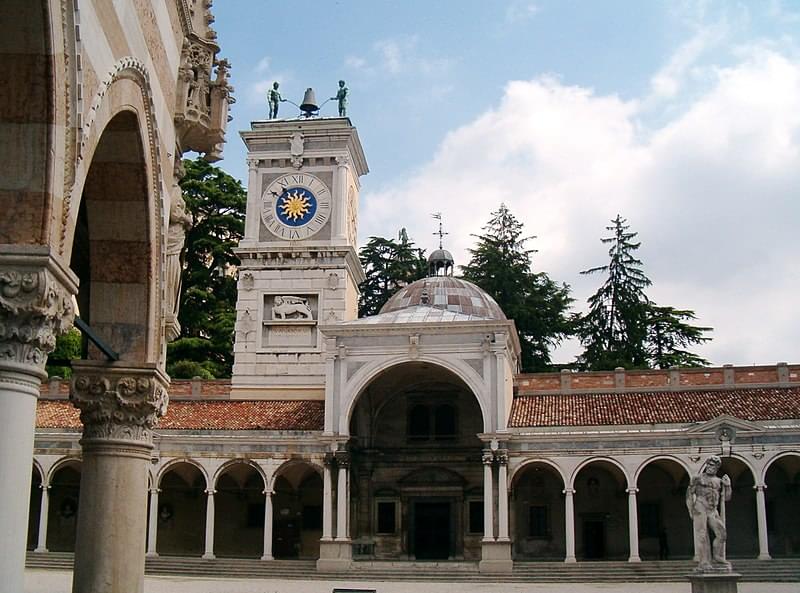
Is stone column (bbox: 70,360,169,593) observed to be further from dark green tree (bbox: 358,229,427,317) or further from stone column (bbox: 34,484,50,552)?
dark green tree (bbox: 358,229,427,317)

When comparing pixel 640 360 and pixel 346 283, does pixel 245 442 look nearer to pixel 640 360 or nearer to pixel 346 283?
pixel 346 283

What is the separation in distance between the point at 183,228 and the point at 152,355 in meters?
1.65

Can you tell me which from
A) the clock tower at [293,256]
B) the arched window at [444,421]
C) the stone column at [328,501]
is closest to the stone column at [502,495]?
the arched window at [444,421]

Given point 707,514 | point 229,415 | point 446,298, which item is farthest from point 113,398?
point 446,298

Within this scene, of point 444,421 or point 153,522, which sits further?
point 444,421

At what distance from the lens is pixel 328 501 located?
36594 mm

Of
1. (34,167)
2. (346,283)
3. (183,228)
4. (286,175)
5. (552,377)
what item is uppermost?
(286,175)

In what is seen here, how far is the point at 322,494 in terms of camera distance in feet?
133

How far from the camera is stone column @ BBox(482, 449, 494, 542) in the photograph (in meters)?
35.1

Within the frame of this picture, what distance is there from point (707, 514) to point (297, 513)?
2216 centimetres

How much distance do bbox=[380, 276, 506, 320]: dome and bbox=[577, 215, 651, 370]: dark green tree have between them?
13327 mm

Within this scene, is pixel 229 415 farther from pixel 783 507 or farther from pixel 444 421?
pixel 783 507

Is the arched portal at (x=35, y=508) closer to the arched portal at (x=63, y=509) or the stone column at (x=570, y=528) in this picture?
the arched portal at (x=63, y=509)

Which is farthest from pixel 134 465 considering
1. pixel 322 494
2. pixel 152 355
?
pixel 322 494
